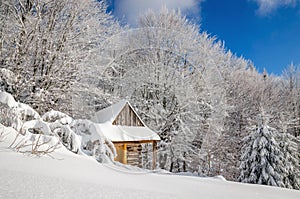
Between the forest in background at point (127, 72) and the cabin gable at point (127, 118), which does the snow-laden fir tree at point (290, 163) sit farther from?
the cabin gable at point (127, 118)

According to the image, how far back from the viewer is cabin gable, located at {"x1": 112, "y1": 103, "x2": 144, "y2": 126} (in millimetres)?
5293

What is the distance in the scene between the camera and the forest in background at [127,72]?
17.4 feet

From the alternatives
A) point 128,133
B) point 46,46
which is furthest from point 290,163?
point 46,46

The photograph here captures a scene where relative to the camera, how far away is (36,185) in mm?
1033

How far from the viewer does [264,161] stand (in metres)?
7.96

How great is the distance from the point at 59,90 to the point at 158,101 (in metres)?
3.15

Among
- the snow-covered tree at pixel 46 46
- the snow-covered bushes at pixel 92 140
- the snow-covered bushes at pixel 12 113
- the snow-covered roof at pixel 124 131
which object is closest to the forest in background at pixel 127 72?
the snow-covered tree at pixel 46 46

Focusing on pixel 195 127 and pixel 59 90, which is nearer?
pixel 59 90

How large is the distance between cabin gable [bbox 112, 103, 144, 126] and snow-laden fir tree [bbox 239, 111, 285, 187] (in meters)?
5.19

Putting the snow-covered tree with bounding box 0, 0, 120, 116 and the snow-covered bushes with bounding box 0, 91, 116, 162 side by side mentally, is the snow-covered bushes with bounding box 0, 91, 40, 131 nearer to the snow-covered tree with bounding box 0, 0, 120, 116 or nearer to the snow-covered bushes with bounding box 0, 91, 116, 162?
the snow-covered bushes with bounding box 0, 91, 116, 162

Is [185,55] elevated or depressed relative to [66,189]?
elevated

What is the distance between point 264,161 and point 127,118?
5.66m

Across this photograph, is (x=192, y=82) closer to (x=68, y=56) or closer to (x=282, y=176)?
(x=68, y=56)

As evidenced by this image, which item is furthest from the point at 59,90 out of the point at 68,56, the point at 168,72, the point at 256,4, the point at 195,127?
the point at 256,4
